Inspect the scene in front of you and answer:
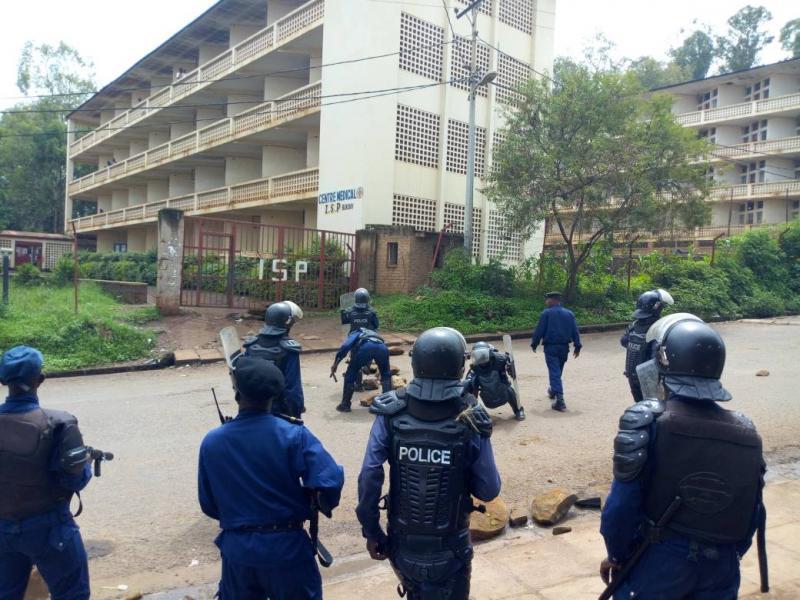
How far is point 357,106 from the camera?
17.9m

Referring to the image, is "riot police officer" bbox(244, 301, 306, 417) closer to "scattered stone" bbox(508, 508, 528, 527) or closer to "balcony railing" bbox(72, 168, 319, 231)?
"scattered stone" bbox(508, 508, 528, 527)

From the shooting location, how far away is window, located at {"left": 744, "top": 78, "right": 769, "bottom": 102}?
32.8 meters

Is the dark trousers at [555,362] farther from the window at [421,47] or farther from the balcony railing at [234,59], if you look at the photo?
the balcony railing at [234,59]

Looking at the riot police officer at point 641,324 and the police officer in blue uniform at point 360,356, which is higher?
the riot police officer at point 641,324

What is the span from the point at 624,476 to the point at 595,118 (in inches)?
557

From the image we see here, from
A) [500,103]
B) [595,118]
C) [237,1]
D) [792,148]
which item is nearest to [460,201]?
[500,103]

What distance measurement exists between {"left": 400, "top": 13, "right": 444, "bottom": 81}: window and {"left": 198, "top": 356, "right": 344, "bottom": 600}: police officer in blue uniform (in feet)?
54.9

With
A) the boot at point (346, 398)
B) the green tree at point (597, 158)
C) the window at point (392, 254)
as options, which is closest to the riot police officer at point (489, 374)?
the boot at point (346, 398)

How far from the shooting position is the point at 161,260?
47.3 ft

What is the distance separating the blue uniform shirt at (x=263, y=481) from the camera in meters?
2.66

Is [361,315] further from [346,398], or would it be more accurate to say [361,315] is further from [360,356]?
[346,398]

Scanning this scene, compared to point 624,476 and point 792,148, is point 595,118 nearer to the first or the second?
point 624,476

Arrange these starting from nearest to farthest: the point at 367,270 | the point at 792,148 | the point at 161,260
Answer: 1. the point at 161,260
2. the point at 367,270
3. the point at 792,148

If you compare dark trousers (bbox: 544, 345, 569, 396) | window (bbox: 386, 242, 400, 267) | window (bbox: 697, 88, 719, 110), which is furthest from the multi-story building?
window (bbox: 697, 88, 719, 110)
